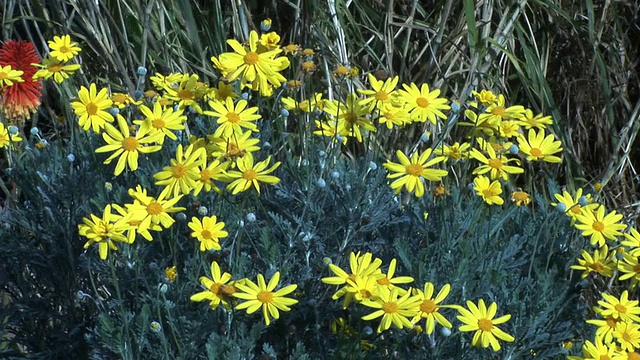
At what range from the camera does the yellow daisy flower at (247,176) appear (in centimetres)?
172

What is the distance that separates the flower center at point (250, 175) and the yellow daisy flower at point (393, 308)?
342 mm

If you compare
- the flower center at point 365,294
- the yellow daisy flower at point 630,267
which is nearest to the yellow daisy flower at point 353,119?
the flower center at point 365,294

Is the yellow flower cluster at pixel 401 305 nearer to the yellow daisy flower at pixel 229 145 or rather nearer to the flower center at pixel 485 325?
the flower center at pixel 485 325

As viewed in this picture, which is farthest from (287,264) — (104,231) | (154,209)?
(104,231)

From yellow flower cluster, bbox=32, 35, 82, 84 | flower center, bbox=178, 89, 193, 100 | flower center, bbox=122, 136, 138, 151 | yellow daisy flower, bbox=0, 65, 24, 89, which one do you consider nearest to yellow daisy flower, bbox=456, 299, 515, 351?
flower center, bbox=122, 136, 138, 151

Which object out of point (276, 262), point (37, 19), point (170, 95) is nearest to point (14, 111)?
point (37, 19)

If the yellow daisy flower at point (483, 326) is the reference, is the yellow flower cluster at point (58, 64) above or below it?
above

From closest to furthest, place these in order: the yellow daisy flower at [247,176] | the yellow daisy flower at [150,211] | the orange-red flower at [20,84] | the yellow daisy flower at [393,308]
→ the yellow daisy flower at [393,308] → the yellow daisy flower at [150,211] → the yellow daisy flower at [247,176] → the orange-red flower at [20,84]

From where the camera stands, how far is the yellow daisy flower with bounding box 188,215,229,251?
5.52ft

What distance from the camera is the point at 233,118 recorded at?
1.90m

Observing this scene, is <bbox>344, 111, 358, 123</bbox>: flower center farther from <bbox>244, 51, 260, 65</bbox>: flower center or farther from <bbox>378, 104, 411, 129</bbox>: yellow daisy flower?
<bbox>244, 51, 260, 65</bbox>: flower center

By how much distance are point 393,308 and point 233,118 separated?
22.8 inches

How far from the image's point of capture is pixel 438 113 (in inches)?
77.1

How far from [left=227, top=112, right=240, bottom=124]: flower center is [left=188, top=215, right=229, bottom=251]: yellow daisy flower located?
0.86ft
